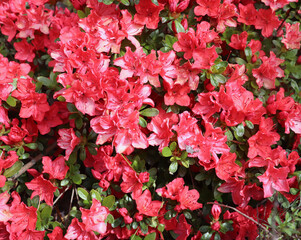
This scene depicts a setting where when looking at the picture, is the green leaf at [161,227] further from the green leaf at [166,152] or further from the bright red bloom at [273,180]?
the bright red bloom at [273,180]

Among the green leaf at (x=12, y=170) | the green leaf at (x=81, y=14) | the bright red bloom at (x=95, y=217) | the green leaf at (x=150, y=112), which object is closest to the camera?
the bright red bloom at (x=95, y=217)

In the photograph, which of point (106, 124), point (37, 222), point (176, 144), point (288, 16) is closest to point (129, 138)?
point (106, 124)

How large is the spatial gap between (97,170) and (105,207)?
9.7 inches

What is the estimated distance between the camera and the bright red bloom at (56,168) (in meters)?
1.78

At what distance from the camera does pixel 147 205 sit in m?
1.72

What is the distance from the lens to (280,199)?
5.71ft

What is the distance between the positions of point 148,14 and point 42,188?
44.7 inches

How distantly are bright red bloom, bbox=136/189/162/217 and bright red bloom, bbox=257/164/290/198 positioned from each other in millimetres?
549

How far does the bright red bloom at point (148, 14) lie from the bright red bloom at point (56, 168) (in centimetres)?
88

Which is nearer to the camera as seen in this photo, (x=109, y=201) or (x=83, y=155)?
(x=109, y=201)

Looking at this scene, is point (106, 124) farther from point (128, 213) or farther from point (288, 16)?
point (288, 16)

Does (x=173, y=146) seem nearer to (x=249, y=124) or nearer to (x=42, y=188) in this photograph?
(x=249, y=124)

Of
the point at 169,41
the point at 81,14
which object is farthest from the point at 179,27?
the point at 81,14

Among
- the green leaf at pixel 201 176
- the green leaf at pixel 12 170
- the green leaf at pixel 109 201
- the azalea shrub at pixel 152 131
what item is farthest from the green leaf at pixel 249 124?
the green leaf at pixel 12 170
